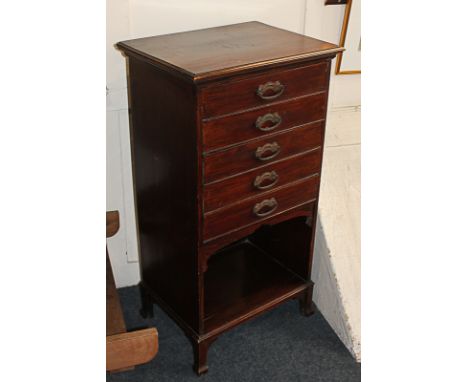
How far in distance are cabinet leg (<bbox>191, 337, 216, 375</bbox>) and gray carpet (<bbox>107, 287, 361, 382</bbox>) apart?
3 centimetres

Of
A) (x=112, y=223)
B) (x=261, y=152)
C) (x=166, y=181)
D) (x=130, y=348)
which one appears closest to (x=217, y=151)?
(x=261, y=152)

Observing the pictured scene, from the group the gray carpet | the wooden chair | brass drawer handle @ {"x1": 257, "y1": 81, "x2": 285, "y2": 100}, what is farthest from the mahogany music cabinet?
the wooden chair

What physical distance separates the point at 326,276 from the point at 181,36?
117 centimetres

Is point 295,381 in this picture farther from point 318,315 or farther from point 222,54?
point 222,54

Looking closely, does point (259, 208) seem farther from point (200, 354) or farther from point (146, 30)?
point (146, 30)

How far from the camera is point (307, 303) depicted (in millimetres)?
2393

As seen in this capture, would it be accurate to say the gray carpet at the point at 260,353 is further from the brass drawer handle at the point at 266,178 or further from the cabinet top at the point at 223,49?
the cabinet top at the point at 223,49

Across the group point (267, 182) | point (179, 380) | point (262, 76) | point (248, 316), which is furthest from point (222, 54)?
point (179, 380)

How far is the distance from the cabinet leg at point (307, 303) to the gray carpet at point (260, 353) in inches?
1.1

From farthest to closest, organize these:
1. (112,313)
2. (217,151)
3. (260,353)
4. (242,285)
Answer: (242,285) < (260,353) < (112,313) < (217,151)

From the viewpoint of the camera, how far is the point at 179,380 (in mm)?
2076

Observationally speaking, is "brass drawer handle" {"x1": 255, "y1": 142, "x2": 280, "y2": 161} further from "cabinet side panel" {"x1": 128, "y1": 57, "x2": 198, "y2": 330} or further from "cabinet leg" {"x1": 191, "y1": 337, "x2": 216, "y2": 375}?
"cabinet leg" {"x1": 191, "y1": 337, "x2": 216, "y2": 375}

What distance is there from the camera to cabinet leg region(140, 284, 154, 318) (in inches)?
91.9

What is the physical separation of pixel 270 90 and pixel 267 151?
0.21 meters
